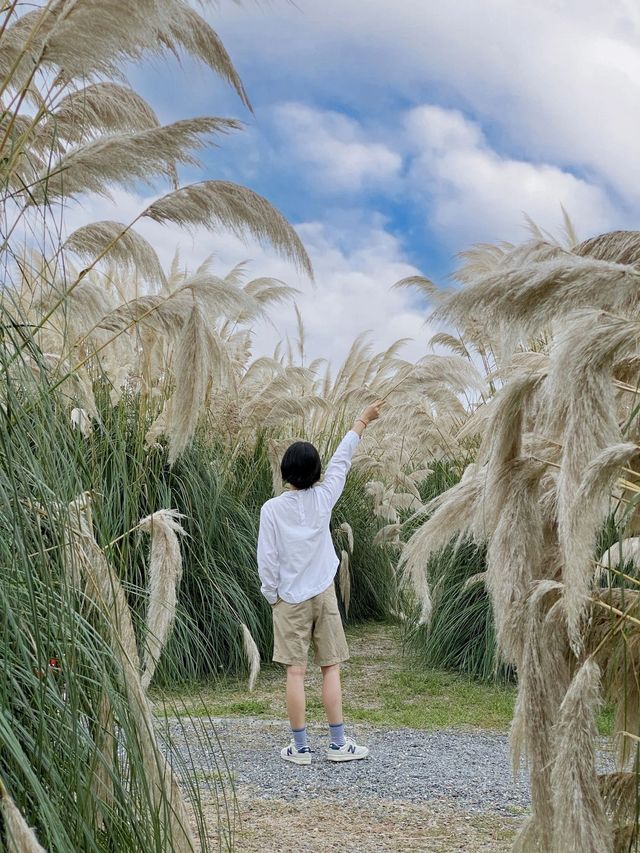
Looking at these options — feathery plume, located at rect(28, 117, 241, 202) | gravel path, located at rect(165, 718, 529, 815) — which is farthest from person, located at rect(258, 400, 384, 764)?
feathery plume, located at rect(28, 117, 241, 202)

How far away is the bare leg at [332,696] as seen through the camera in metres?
5.07

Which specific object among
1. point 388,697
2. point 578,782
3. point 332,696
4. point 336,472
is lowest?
point 388,697

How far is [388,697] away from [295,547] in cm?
190

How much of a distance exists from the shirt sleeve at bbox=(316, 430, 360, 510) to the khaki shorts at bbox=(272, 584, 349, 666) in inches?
20.7

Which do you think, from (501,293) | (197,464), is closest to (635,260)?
(501,293)

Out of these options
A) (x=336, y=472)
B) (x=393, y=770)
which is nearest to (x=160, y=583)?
(x=393, y=770)

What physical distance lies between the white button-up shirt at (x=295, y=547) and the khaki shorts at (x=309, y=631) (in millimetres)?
64

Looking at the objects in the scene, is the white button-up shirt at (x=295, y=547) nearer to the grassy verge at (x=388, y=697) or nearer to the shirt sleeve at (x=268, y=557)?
the shirt sleeve at (x=268, y=557)

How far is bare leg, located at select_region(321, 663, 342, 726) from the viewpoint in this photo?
5.07m

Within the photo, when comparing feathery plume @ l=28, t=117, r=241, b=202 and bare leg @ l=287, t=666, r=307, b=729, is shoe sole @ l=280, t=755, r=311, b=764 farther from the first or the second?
feathery plume @ l=28, t=117, r=241, b=202

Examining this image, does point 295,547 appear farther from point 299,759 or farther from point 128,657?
point 128,657

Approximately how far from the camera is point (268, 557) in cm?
533

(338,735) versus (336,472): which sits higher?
(336,472)

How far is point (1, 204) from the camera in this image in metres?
2.55
